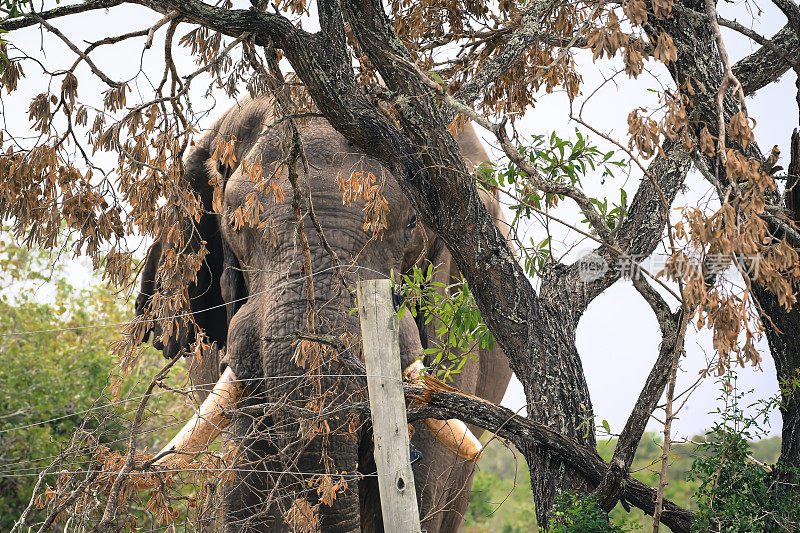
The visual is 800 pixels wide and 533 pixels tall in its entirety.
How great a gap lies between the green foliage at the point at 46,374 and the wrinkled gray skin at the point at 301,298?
3.79 meters

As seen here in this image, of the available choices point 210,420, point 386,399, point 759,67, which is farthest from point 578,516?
point 759,67

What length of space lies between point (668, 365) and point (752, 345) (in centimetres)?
97

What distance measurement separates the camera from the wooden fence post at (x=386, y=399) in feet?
14.8

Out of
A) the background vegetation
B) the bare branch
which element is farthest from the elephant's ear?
the background vegetation

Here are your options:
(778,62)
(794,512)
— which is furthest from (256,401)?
(778,62)

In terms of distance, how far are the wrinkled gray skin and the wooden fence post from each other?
2.31 ft

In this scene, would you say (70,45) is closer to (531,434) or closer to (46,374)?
(531,434)

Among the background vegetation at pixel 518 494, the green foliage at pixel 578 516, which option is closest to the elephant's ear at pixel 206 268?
the green foliage at pixel 578 516

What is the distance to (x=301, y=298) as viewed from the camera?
18.8ft

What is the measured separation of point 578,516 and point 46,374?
9438 millimetres

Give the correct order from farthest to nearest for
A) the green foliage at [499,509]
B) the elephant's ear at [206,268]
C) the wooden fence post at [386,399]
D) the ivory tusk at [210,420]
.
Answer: the green foliage at [499,509], the elephant's ear at [206,268], the ivory tusk at [210,420], the wooden fence post at [386,399]

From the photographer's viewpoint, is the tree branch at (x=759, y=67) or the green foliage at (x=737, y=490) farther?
the tree branch at (x=759, y=67)

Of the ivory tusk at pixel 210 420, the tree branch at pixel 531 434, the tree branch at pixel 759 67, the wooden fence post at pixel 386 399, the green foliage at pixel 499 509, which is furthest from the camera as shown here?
the green foliage at pixel 499 509

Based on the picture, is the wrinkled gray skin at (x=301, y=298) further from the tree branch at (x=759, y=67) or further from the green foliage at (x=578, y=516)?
the tree branch at (x=759, y=67)
